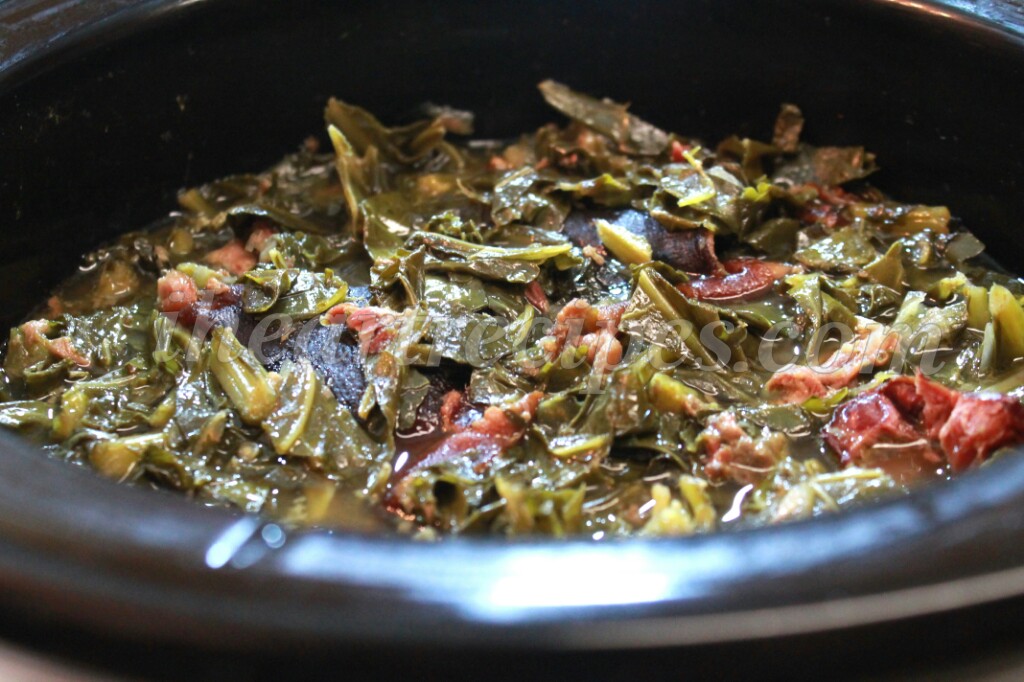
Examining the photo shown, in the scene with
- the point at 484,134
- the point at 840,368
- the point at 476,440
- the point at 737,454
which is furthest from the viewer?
the point at 484,134

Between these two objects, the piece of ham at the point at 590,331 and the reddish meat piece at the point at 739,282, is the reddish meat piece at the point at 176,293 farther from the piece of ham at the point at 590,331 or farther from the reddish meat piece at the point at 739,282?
the reddish meat piece at the point at 739,282

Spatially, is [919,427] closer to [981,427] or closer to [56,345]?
[981,427]

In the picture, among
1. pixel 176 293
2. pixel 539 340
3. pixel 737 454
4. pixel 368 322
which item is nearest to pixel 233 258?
pixel 176 293

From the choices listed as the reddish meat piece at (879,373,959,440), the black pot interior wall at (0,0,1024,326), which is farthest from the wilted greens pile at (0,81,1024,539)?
the black pot interior wall at (0,0,1024,326)

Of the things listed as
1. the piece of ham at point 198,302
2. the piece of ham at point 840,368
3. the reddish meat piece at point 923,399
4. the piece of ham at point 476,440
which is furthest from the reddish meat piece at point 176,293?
the reddish meat piece at point 923,399

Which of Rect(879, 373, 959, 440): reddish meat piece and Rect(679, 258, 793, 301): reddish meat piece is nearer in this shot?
Rect(879, 373, 959, 440): reddish meat piece

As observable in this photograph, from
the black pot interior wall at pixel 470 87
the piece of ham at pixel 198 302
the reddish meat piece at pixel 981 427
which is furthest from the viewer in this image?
the black pot interior wall at pixel 470 87

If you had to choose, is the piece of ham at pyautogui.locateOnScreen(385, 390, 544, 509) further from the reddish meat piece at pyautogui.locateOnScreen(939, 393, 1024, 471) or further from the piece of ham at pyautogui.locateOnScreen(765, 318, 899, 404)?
the reddish meat piece at pyautogui.locateOnScreen(939, 393, 1024, 471)
